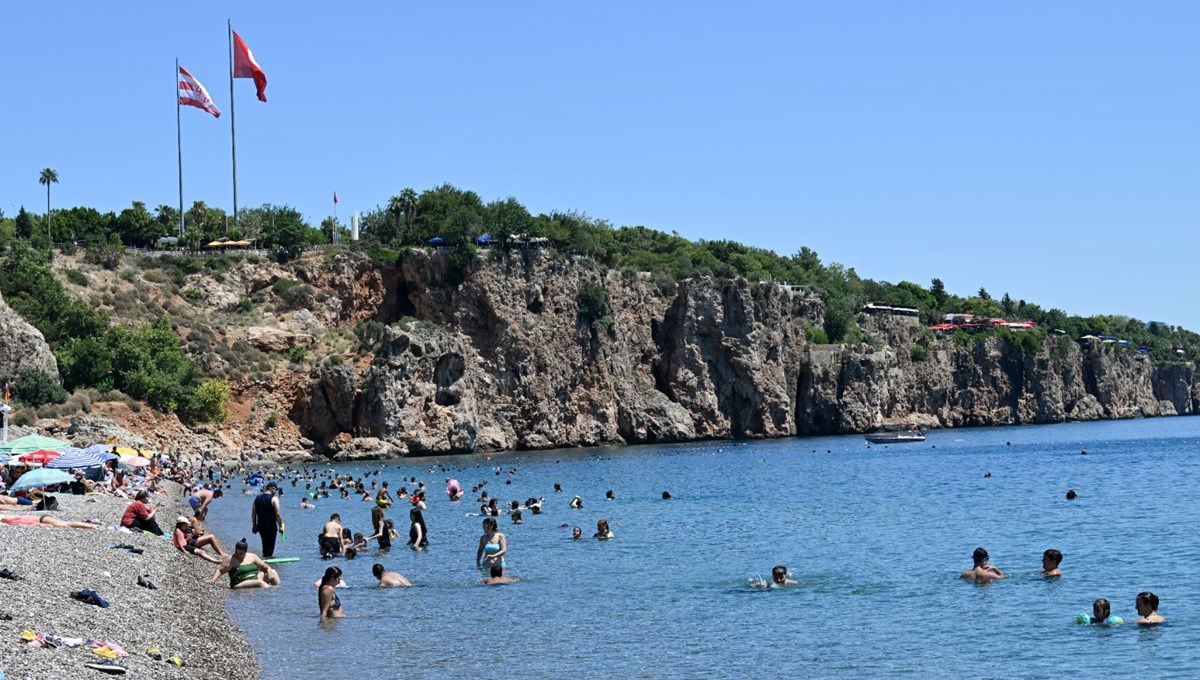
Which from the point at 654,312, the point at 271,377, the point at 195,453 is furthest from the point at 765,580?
the point at 654,312

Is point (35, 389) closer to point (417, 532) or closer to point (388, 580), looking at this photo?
point (417, 532)

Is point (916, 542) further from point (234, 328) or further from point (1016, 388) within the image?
point (1016, 388)

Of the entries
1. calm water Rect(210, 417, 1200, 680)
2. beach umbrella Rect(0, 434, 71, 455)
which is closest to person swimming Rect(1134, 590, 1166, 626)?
calm water Rect(210, 417, 1200, 680)

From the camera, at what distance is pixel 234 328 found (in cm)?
9038

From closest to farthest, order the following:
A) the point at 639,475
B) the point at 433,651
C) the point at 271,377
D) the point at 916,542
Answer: the point at 433,651 < the point at 916,542 < the point at 639,475 < the point at 271,377

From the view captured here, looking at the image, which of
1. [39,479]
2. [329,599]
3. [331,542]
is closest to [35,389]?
[39,479]

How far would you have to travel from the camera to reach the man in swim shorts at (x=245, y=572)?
26.9 metres

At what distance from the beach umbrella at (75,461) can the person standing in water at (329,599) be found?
70.0 feet

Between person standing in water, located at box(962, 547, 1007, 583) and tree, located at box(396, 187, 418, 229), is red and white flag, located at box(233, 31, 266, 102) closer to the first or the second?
tree, located at box(396, 187, 418, 229)

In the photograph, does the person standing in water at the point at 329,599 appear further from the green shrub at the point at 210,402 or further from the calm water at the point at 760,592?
the green shrub at the point at 210,402

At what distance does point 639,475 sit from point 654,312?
156ft

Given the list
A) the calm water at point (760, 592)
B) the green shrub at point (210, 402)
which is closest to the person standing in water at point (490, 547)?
the calm water at point (760, 592)

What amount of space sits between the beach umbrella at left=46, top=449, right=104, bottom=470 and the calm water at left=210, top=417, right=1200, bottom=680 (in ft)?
17.5

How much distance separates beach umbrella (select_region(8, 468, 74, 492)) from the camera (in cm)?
3669
